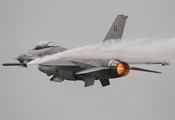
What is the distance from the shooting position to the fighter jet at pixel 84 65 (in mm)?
31922

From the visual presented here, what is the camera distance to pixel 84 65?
109 ft

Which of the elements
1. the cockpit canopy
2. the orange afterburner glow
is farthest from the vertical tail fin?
the cockpit canopy

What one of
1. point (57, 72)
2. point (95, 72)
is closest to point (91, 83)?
point (95, 72)

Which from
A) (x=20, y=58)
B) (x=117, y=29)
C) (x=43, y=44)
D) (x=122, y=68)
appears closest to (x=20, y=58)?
(x=20, y=58)

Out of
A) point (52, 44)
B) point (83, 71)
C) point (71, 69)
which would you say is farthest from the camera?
point (52, 44)

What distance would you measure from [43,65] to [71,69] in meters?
2.32

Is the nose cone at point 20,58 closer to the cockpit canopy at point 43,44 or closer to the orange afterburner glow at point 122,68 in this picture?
the cockpit canopy at point 43,44

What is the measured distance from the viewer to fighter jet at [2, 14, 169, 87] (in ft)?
105

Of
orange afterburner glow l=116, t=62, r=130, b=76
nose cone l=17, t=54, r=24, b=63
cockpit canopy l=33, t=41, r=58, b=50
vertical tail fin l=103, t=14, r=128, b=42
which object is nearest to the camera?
orange afterburner glow l=116, t=62, r=130, b=76

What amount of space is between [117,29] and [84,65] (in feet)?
12.8

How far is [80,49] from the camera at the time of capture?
113 ft

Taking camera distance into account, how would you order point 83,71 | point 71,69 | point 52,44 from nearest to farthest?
point 83,71
point 71,69
point 52,44

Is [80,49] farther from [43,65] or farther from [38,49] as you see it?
[38,49]

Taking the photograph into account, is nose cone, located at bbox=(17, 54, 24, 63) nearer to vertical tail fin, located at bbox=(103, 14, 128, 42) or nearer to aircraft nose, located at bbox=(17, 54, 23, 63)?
aircraft nose, located at bbox=(17, 54, 23, 63)
